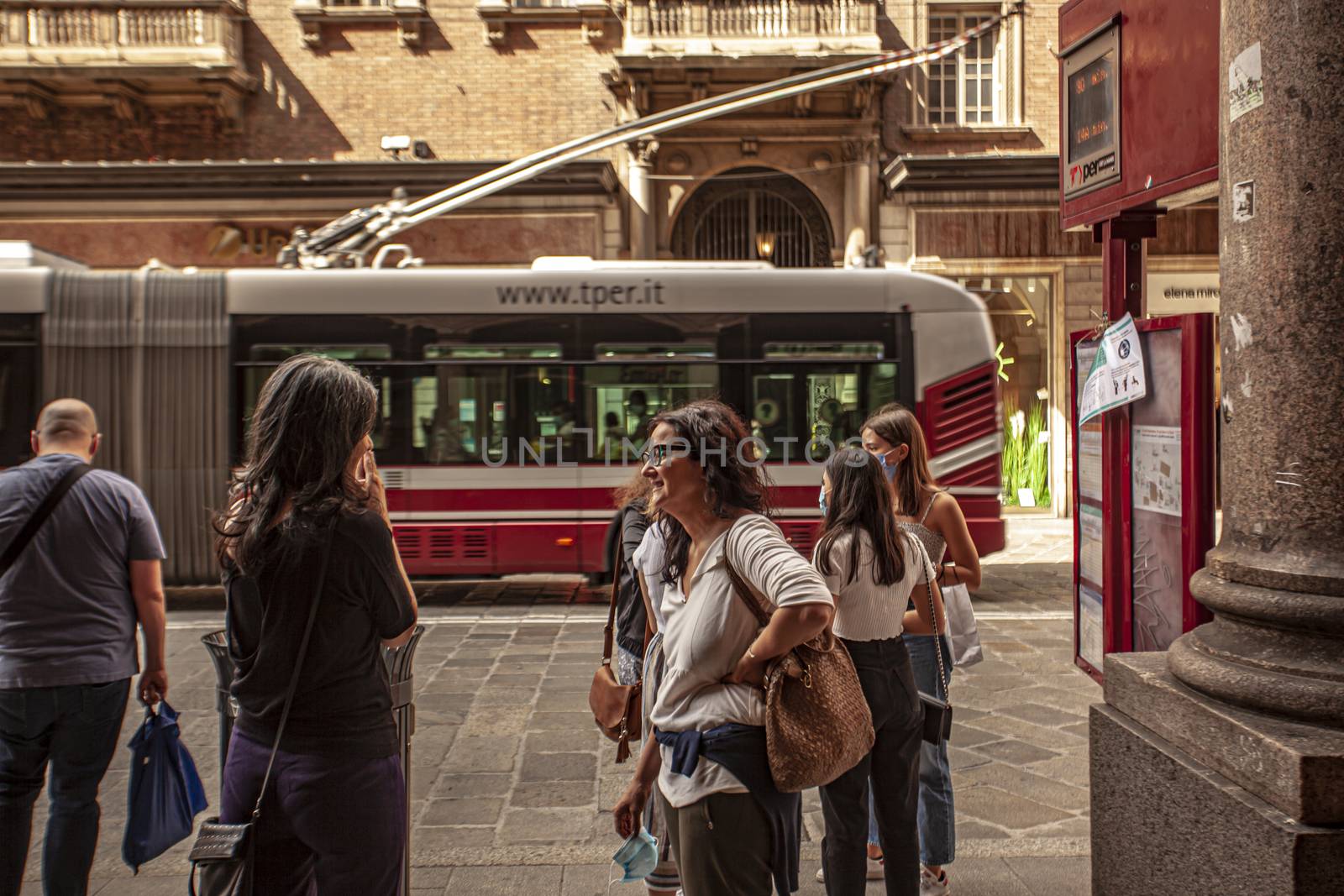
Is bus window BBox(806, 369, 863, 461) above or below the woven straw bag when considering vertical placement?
above

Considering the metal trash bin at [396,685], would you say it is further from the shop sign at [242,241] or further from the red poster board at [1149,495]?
the shop sign at [242,241]

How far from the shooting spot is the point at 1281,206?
2664 millimetres

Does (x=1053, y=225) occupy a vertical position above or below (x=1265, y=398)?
above

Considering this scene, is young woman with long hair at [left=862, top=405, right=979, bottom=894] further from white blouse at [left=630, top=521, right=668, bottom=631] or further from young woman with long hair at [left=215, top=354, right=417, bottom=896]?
young woman with long hair at [left=215, top=354, right=417, bottom=896]

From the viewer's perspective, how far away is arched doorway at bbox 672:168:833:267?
707 inches

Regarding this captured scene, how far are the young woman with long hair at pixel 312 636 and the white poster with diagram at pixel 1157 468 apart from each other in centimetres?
311

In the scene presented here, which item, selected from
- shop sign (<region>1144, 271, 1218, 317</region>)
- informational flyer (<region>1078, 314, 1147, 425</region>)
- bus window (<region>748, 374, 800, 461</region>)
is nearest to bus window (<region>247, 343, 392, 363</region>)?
bus window (<region>748, 374, 800, 461</region>)

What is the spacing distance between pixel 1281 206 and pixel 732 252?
15.7 meters

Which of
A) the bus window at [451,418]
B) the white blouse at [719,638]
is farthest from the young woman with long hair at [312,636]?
the bus window at [451,418]

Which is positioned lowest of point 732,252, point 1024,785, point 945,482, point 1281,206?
point 1024,785

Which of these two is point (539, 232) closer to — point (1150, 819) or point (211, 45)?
point (211, 45)

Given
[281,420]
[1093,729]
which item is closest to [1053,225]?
[1093,729]

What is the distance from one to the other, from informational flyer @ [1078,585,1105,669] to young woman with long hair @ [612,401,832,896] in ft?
9.33

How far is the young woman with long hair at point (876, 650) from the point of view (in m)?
3.24
